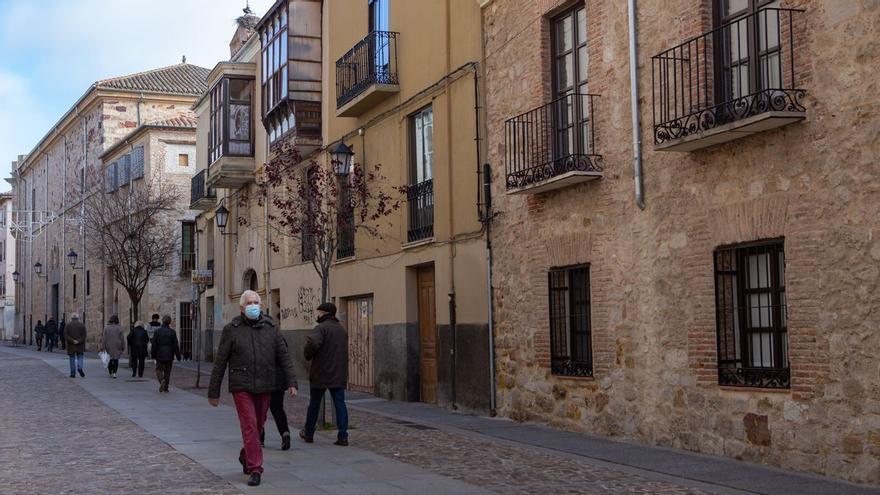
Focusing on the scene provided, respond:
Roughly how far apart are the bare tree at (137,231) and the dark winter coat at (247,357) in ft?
74.5

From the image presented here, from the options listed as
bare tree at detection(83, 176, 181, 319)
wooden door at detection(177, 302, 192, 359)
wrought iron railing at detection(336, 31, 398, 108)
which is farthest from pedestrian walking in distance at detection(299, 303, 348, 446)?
wooden door at detection(177, 302, 192, 359)

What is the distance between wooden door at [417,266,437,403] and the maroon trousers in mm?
8165

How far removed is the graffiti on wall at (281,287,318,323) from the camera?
78.2 feet

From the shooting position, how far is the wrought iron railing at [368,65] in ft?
64.0

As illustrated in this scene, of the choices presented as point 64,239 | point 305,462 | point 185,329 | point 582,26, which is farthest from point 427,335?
point 64,239

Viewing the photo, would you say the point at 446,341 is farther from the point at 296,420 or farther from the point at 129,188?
the point at 129,188

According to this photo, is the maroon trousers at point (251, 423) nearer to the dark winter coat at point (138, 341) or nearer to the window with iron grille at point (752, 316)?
the window with iron grille at point (752, 316)

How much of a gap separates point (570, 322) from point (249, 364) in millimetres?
5491

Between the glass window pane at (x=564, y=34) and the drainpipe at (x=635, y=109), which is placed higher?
the glass window pane at (x=564, y=34)

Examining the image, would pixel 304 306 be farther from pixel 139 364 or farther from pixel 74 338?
pixel 74 338

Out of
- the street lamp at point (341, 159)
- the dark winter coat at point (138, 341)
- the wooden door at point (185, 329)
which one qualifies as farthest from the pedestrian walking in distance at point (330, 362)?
the wooden door at point (185, 329)

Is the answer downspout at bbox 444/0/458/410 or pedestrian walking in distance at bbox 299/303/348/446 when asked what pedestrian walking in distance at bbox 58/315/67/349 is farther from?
pedestrian walking in distance at bbox 299/303/348/446

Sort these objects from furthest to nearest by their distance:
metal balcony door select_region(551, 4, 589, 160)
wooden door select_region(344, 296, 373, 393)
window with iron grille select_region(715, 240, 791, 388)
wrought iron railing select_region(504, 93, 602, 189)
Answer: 1. wooden door select_region(344, 296, 373, 393)
2. metal balcony door select_region(551, 4, 589, 160)
3. wrought iron railing select_region(504, 93, 602, 189)
4. window with iron grille select_region(715, 240, 791, 388)

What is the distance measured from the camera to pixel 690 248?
1134 centimetres
